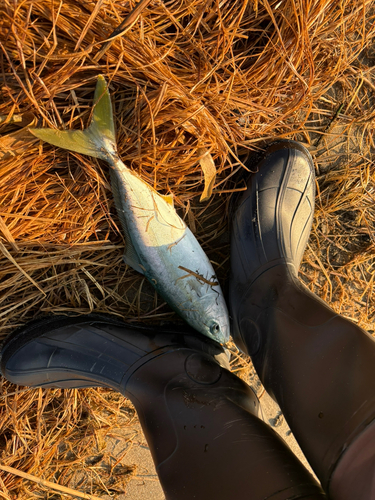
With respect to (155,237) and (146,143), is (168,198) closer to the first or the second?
(155,237)

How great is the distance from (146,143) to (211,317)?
44.0 inches

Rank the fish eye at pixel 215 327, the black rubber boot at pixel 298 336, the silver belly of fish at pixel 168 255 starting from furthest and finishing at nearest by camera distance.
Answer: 1. the fish eye at pixel 215 327
2. the silver belly of fish at pixel 168 255
3. the black rubber boot at pixel 298 336

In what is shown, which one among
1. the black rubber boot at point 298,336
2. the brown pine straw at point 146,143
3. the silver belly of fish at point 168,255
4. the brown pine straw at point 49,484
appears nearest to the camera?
the black rubber boot at point 298,336

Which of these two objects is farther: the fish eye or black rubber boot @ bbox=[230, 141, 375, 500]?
the fish eye

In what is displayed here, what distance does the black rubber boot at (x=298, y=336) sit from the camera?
123 cm

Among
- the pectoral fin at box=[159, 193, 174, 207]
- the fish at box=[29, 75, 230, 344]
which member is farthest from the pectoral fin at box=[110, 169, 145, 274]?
the pectoral fin at box=[159, 193, 174, 207]

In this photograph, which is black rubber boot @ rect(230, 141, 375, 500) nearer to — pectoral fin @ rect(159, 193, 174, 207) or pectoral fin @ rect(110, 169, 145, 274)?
pectoral fin @ rect(159, 193, 174, 207)

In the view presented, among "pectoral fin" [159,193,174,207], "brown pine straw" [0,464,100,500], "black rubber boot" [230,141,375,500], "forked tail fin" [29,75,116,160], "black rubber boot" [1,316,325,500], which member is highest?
"forked tail fin" [29,75,116,160]

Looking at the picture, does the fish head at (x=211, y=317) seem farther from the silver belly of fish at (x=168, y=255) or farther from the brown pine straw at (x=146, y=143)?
the brown pine straw at (x=146, y=143)

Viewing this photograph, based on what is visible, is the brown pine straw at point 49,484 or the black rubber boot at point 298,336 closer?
the black rubber boot at point 298,336

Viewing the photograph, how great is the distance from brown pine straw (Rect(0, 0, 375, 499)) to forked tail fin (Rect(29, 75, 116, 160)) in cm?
A: 10

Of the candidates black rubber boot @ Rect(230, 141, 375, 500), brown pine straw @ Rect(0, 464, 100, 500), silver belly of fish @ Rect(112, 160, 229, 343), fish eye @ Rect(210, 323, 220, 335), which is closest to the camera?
black rubber boot @ Rect(230, 141, 375, 500)

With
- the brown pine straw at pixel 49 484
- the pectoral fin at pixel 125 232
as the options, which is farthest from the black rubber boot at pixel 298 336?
the brown pine straw at pixel 49 484

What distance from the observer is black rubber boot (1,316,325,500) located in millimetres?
1312
